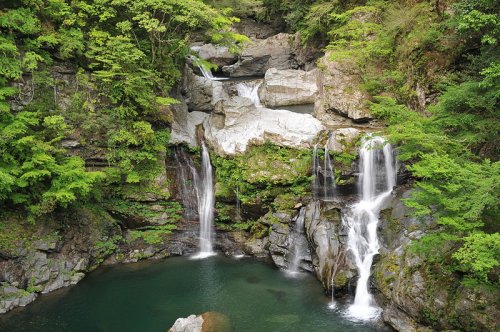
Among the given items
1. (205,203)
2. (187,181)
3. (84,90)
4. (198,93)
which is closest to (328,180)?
(205,203)

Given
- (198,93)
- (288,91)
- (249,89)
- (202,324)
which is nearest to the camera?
(202,324)

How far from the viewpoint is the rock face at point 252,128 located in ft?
52.9

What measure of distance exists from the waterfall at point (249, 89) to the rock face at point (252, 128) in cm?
441

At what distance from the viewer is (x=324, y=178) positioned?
15.3 metres

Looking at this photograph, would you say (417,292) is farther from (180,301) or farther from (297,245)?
(180,301)

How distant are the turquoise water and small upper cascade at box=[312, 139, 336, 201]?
3371 millimetres

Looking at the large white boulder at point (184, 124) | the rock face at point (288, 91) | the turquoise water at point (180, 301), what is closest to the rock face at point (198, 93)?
the large white boulder at point (184, 124)

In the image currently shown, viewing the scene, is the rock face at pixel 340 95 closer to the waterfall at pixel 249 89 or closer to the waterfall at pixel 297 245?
the waterfall at pixel 249 89

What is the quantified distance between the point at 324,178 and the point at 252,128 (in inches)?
157

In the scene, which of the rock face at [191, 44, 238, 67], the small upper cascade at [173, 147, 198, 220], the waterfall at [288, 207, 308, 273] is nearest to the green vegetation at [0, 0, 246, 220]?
the small upper cascade at [173, 147, 198, 220]

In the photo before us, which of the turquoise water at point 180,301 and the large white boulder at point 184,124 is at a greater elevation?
the large white boulder at point 184,124

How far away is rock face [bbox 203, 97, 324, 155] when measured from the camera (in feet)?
52.9

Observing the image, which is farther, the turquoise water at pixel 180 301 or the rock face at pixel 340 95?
the rock face at pixel 340 95

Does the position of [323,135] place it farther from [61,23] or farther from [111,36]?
[61,23]
